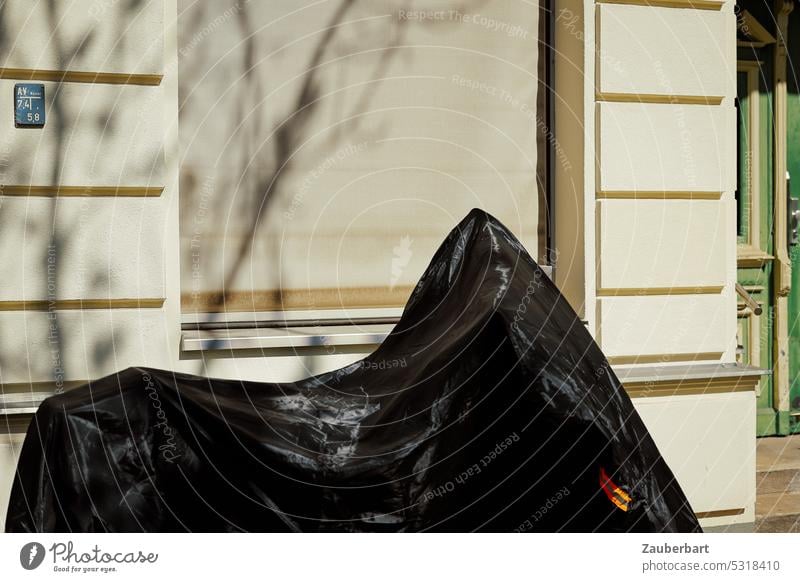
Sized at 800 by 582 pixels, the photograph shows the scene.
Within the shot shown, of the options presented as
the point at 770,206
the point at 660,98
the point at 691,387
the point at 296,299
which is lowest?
the point at 691,387

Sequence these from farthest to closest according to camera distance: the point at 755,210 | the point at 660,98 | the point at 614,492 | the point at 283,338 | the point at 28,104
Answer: the point at 755,210, the point at 660,98, the point at 283,338, the point at 28,104, the point at 614,492

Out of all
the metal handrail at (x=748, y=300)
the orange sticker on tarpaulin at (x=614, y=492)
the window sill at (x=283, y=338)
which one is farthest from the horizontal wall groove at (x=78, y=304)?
the metal handrail at (x=748, y=300)

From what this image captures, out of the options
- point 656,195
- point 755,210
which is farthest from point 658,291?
point 755,210

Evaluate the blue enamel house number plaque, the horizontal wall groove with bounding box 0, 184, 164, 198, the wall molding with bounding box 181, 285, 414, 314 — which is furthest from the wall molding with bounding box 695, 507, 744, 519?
the blue enamel house number plaque

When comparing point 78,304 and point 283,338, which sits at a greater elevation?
point 78,304

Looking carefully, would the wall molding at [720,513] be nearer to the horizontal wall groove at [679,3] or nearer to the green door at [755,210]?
the green door at [755,210]

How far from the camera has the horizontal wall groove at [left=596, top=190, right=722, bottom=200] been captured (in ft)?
15.6

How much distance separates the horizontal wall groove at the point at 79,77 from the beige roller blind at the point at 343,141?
27 centimetres

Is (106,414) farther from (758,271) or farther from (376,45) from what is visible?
(758,271)

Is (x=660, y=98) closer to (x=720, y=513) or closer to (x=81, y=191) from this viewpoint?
(x=720, y=513)

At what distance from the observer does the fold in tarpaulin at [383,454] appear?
188cm

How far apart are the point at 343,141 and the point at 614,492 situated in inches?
114

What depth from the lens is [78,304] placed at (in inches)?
158

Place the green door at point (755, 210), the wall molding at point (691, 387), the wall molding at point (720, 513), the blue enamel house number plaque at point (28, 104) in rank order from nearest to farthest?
the blue enamel house number plaque at point (28, 104) < the wall molding at point (691, 387) < the wall molding at point (720, 513) < the green door at point (755, 210)
